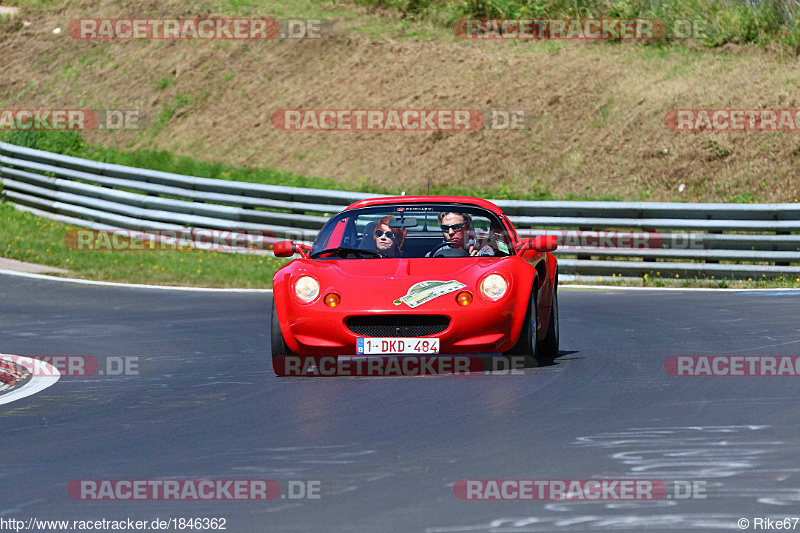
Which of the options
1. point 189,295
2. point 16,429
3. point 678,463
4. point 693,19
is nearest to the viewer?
point 678,463

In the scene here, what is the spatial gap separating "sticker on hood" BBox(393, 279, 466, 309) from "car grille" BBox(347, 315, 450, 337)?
0.11 metres

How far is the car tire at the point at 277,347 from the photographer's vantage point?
32.2 feet

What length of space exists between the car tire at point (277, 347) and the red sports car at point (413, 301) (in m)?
0.01

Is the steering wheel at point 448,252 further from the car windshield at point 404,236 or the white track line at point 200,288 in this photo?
the white track line at point 200,288

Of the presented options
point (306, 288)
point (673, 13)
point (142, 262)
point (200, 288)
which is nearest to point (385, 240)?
point (306, 288)

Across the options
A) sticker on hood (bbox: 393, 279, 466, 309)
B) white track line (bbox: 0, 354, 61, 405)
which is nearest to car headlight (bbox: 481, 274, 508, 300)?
sticker on hood (bbox: 393, 279, 466, 309)

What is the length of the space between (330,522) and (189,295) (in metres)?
11.8

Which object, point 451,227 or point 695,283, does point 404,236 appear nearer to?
point 451,227

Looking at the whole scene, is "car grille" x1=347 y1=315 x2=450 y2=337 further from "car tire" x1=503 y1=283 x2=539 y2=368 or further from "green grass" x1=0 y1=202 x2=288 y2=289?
"green grass" x1=0 y1=202 x2=288 y2=289

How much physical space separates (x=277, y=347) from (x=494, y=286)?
5.68 feet

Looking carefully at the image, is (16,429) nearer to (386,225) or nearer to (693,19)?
(386,225)

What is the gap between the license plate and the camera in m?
9.35

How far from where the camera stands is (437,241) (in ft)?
37.7

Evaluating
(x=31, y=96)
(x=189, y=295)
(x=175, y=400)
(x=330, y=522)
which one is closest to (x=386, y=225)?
(x=175, y=400)
